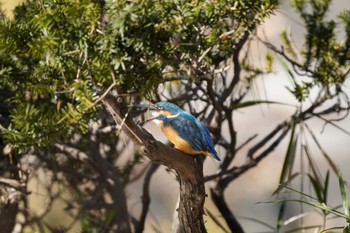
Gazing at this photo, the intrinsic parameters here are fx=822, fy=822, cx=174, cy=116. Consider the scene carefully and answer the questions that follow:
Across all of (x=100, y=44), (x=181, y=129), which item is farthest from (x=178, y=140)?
(x=100, y=44)

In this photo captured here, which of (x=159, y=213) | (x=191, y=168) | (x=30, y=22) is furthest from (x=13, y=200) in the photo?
(x=159, y=213)

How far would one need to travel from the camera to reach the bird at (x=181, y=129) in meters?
2.05

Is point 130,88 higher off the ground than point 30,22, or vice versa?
point 30,22

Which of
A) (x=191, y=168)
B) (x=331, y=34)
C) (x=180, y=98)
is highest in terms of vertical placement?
(x=180, y=98)

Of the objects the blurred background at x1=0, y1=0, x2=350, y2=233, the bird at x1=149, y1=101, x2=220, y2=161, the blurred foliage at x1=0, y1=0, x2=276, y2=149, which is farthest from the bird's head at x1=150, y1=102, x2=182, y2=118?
the blurred background at x1=0, y1=0, x2=350, y2=233

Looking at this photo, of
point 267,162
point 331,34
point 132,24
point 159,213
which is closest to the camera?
point 132,24

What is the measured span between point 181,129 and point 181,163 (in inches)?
3.3

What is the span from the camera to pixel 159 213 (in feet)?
14.1

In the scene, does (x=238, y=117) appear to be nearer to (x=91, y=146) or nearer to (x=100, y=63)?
(x=91, y=146)

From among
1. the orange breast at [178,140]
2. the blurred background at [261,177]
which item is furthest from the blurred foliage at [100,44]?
the blurred background at [261,177]

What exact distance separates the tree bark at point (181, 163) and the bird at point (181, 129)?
3cm

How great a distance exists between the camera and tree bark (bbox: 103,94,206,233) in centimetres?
184

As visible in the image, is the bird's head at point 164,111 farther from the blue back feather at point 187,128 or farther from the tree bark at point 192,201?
the tree bark at point 192,201

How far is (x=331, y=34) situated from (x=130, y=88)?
106cm
